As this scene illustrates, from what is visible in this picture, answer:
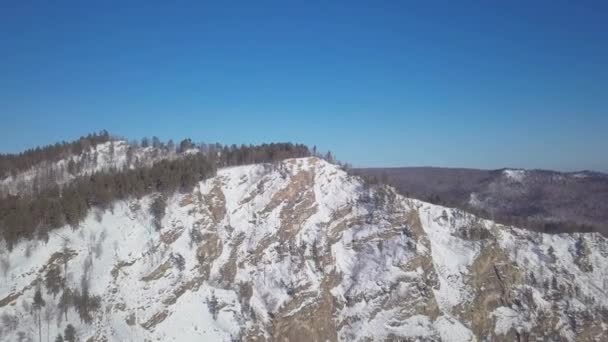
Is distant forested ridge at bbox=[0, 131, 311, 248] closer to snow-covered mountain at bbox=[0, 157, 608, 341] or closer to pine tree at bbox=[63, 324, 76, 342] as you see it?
snow-covered mountain at bbox=[0, 157, 608, 341]

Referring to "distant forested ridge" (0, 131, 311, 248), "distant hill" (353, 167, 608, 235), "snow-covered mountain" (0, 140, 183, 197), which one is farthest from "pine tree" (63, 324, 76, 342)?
"distant hill" (353, 167, 608, 235)

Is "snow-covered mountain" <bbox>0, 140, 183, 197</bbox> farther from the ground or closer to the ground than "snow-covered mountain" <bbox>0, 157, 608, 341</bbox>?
farther from the ground

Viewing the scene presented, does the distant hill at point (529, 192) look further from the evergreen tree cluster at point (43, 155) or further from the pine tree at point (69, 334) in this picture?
the pine tree at point (69, 334)

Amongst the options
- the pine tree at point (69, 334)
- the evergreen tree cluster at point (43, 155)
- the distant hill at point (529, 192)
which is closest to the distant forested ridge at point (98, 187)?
the evergreen tree cluster at point (43, 155)

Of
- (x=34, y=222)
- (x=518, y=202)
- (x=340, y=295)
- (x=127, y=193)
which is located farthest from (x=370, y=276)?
(x=518, y=202)

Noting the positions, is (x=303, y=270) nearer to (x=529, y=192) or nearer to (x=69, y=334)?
(x=69, y=334)

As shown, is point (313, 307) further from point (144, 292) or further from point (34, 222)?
point (34, 222)

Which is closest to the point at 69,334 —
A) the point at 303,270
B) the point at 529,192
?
the point at 303,270
